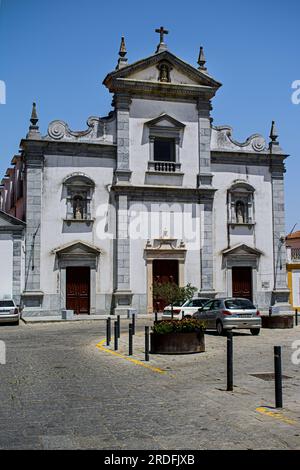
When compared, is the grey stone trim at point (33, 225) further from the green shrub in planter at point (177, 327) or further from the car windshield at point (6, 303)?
the green shrub in planter at point (177, 327)

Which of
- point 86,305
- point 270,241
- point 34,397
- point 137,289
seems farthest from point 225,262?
point 34,397

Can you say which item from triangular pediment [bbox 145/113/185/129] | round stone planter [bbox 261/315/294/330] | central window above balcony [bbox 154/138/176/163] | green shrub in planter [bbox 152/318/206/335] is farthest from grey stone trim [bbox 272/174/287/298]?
green shrub in planter [bbox 152/318/206/335]

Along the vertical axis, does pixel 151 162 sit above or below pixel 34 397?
above

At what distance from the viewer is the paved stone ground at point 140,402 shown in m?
7.25

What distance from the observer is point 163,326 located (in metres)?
16.0

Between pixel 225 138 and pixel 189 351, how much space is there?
2222cm

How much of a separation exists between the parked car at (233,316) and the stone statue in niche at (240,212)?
14.0 metres

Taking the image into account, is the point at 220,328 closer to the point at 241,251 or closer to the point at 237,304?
the point at 237,304

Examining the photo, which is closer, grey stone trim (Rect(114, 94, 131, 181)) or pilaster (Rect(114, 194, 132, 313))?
pilaster (Rect(114, 194, 132, 313))

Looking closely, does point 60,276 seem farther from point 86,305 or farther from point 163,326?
point 163,326

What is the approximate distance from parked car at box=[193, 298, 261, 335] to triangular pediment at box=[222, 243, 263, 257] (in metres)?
12.5

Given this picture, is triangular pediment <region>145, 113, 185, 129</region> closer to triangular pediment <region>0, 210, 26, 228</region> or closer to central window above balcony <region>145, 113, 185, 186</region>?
central window above balcony <region>145, 113, 185, 186</region>

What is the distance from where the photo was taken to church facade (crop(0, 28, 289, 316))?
106 feet
